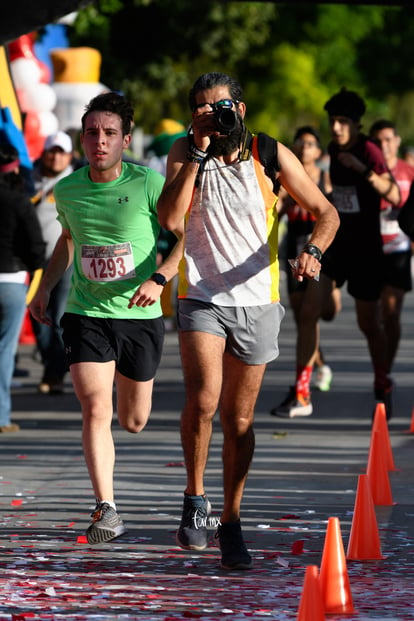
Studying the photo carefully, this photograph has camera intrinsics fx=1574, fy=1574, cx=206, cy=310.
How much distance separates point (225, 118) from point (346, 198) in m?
4.92

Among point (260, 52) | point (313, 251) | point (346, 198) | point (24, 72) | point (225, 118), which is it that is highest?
point (260, 52)

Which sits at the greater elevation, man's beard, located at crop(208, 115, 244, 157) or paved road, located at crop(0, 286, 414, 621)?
man's beard, located at crop(208, 115, 244, 157)

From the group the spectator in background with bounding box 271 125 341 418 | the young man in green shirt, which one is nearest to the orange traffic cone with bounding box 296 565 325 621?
the young man in green shirt

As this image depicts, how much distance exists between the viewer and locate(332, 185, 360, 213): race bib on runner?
36.0ft

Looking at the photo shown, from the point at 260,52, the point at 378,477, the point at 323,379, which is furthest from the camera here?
the point at 260,52

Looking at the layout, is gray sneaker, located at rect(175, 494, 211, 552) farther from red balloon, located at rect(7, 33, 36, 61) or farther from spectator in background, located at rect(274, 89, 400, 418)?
red balloon, located at rect(7, 33, 36, 61)

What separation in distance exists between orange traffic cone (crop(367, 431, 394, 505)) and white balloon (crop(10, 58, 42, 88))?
998 cm

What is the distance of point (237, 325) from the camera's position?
651 cm

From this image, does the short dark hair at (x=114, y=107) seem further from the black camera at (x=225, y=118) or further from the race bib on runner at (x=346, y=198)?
the race bib on runner at (x=346, y=198)

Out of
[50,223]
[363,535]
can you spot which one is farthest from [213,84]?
[50,223]

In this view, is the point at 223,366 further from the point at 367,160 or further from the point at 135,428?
the point at 367,160

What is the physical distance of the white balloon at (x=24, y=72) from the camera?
17297 mm

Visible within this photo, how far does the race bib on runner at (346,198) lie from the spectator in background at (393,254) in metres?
1.21

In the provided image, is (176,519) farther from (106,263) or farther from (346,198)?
(346,198)
